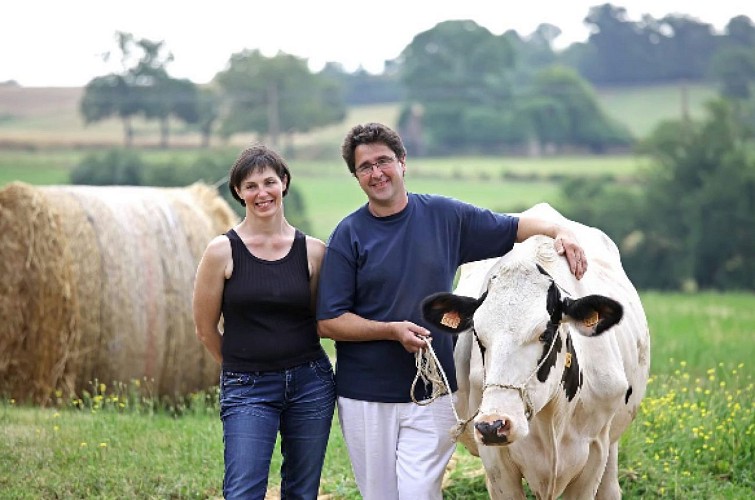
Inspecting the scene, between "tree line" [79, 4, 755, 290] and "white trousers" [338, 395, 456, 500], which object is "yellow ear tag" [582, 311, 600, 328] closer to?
"white trousers" [338, 395, 456, 500]

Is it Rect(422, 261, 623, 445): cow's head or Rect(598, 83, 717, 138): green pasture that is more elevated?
Rect(422, 261, 623, 445): cow's head

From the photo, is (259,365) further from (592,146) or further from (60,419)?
(592,146)

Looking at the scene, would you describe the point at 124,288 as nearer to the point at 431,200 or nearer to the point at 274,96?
the point at 431,200

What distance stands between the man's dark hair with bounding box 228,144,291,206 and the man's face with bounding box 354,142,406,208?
0.39m

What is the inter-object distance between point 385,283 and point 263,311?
55cm

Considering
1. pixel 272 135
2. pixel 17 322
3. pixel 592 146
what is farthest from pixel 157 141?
pixel 17 322

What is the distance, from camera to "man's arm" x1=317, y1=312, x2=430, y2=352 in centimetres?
501

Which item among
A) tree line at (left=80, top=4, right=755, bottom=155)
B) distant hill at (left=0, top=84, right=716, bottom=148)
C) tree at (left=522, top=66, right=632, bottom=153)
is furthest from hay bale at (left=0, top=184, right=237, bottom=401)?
tree at (left=522, top=66, right=632, bottom=153)

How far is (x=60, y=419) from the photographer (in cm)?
809

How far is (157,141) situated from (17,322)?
80.7 ft

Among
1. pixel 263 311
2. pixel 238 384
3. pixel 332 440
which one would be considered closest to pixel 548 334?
pixel 263 311

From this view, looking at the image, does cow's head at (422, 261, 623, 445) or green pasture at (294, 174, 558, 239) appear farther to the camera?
green pasture at (294, 174, 558, 239)

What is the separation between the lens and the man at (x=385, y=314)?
16.8ft

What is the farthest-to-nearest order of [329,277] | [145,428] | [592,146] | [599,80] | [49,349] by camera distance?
[599,80] < [592,146] < [49,349] < [145,428] < [329,277]
